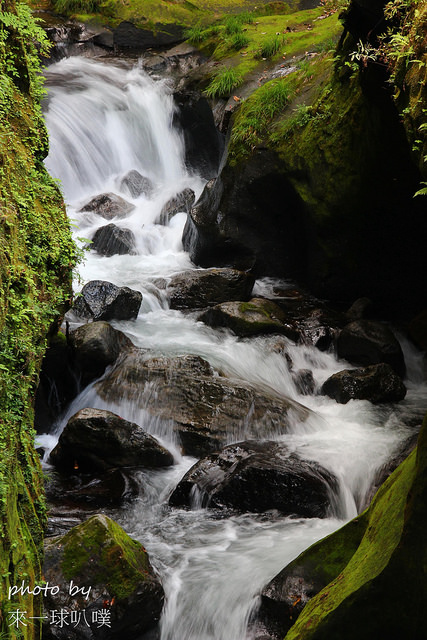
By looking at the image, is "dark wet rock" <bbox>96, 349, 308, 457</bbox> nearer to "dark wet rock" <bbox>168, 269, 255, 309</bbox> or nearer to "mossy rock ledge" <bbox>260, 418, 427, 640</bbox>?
"dark wet rock" <bbox>168, 269, 255, 309</bbox>

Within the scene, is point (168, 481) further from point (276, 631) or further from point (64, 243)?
point (64, 243)

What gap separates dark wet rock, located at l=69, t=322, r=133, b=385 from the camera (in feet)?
23.7

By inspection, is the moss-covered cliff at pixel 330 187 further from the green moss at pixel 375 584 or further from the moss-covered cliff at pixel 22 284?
the green moss at pixel 375 584

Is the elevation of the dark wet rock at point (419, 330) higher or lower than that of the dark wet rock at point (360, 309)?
lower

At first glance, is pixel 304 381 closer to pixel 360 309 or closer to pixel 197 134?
pixel 360 309

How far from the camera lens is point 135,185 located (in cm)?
1355

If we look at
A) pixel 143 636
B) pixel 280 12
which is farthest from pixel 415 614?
pixel 280 12

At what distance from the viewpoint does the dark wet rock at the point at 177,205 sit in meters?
12.6

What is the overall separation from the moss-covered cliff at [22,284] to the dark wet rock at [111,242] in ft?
19.1

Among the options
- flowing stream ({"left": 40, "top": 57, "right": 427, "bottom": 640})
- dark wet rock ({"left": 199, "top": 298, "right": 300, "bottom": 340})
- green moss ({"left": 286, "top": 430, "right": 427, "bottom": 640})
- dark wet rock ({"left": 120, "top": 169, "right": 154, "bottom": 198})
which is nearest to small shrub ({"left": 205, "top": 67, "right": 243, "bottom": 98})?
flowing stream ({"left": 40, "top": 57, "right": 427, "bottom": 640})

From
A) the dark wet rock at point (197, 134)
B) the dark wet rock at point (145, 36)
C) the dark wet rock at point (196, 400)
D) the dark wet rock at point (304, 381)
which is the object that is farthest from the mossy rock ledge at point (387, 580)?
the dark wet rock at point (145, 36)

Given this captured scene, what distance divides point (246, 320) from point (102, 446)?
3.26 m

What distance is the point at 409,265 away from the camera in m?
9.41

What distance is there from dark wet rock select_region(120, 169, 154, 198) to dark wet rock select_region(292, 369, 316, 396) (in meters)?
7.07
